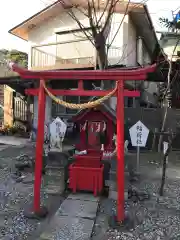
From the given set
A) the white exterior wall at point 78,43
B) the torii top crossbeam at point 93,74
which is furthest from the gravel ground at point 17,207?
the white exterior wall at point 78,43

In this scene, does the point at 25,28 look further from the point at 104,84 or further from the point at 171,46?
the point at 171,46

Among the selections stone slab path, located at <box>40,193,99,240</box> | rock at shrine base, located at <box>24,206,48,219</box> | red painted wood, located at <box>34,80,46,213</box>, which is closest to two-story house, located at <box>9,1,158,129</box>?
red painted wood, located at <box>34,80,46,213</box>

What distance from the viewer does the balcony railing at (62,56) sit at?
45.3 feet

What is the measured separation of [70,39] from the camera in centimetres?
1454

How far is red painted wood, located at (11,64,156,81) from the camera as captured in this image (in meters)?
5.55

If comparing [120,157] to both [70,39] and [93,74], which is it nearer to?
[93,74]

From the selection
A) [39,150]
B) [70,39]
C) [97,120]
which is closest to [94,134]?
[97,120]

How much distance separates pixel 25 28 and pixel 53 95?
1115cm

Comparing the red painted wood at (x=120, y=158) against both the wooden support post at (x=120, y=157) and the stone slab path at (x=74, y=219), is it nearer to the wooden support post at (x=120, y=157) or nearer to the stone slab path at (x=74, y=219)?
the wooden support post at (x=120, y=157)

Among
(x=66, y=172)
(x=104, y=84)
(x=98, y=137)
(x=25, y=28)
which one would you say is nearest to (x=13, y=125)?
(x=25, y=28)

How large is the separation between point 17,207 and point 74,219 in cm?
157

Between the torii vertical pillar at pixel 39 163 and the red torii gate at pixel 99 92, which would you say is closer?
the red torii gate at pixel 99 92

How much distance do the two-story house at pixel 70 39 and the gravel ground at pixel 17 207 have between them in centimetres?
678

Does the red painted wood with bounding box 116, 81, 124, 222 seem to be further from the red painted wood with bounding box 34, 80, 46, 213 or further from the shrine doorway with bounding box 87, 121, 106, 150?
the shrine doorway with bounding box 87, 121, 106, 150
